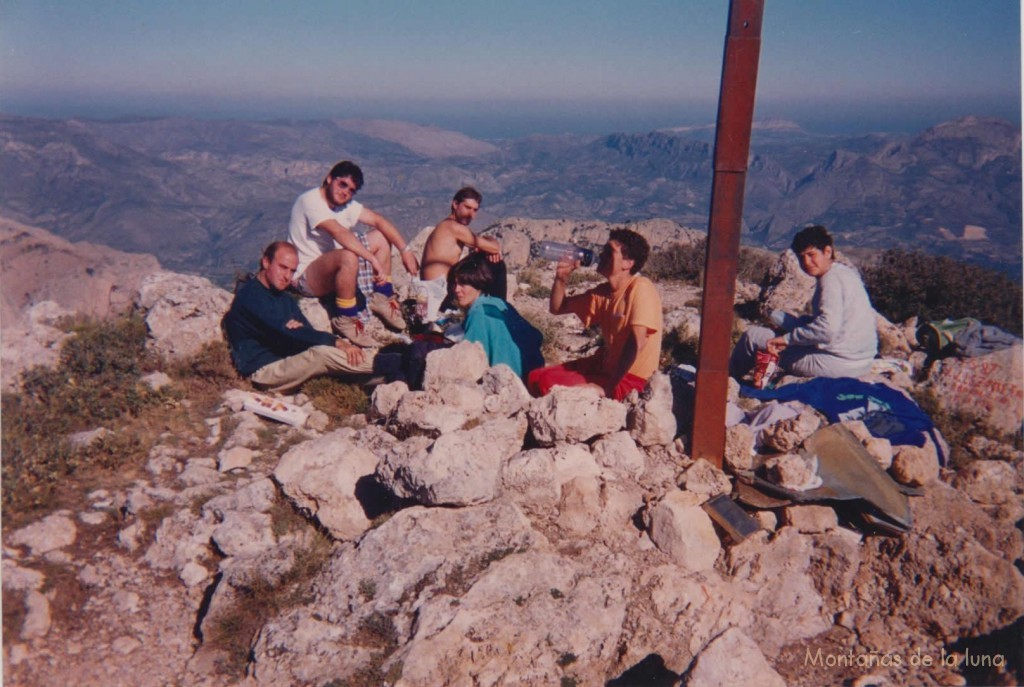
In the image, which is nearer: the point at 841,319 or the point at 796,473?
the point at 796,473

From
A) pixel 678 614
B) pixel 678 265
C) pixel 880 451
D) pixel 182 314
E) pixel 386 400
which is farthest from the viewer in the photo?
pixel 678 265

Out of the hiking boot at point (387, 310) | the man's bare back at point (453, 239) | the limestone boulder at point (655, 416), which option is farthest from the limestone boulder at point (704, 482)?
the hiking boot at point (387, 310)

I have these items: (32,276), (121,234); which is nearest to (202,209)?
(121,234)

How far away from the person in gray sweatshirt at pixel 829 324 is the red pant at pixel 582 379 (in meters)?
2.06

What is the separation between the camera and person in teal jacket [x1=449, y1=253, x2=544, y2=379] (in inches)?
227

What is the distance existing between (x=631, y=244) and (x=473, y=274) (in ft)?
6.24

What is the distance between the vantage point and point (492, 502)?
4.01 m

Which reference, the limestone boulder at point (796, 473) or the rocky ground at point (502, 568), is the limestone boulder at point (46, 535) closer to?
the rocky ground at point (502, 568)

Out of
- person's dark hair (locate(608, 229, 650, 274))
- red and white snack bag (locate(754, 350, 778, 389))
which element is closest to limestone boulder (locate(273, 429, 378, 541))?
person's dark hair (locate(608, 229, 650, 274))

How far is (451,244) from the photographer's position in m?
7.34

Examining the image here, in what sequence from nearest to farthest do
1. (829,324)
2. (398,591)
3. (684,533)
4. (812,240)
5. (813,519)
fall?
(398,591) < (684,533) < (813,519) < (812,240) < (829,324)

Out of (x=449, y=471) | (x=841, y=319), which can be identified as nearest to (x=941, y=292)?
(x=841, y=319)

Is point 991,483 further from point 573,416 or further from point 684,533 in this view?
point 573,416

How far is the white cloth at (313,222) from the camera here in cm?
702
